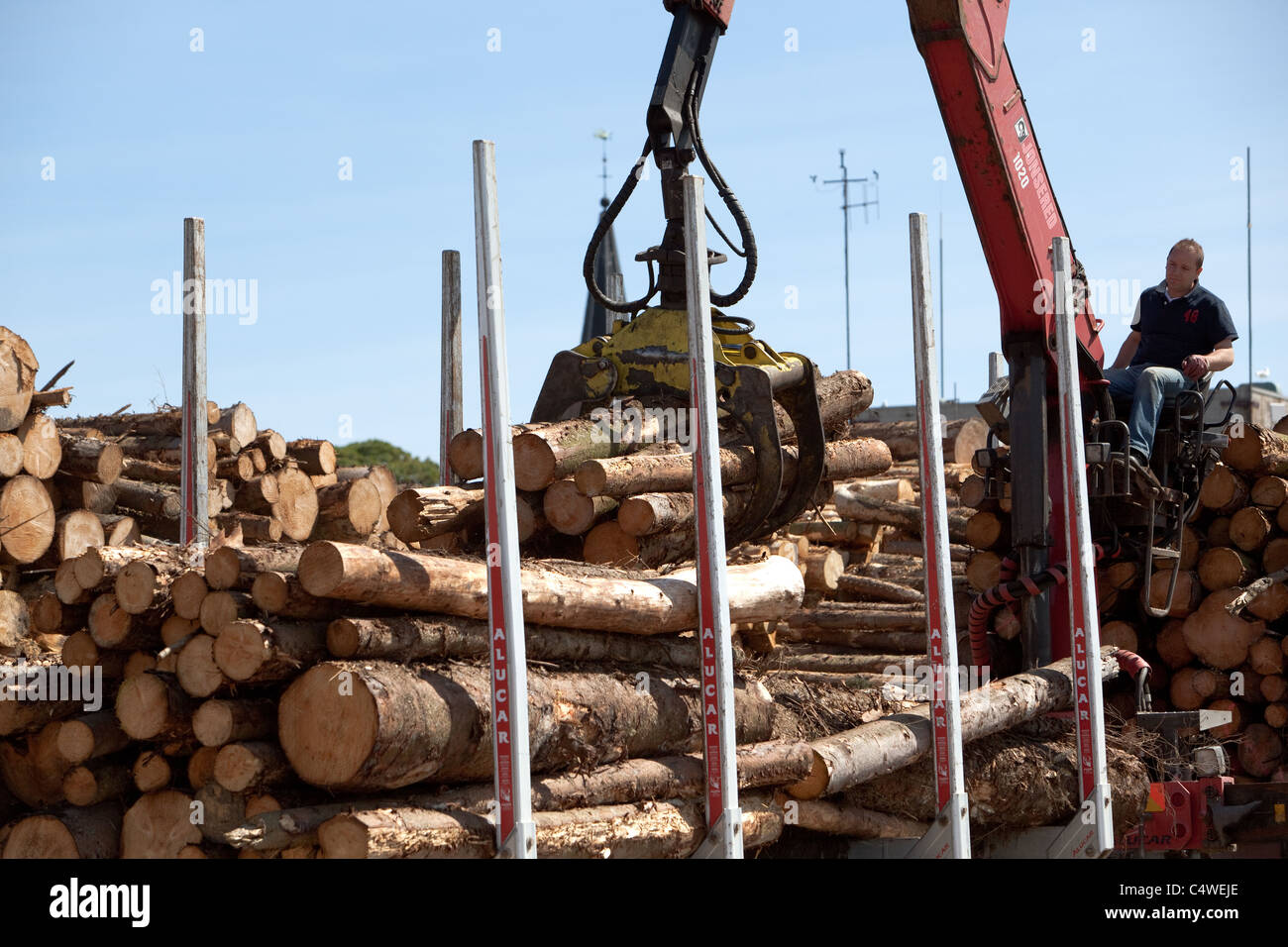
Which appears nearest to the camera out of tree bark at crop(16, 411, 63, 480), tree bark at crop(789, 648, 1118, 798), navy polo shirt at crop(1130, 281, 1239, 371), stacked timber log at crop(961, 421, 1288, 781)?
tree bark at crop(789, 648, 1118, 798)

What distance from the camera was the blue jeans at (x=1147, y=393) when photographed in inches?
336

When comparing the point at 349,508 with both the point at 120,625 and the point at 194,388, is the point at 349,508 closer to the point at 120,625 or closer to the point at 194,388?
the point at 194,388

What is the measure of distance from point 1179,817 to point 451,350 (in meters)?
4.64

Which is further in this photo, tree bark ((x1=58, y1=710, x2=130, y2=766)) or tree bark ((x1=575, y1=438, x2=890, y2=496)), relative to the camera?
tree bark ((x1=575, y1=438, x2=890, y2=496))

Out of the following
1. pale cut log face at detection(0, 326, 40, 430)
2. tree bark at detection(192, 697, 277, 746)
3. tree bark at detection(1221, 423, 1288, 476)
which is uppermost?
pale cut log face at detection(0, 326, 40, 430)

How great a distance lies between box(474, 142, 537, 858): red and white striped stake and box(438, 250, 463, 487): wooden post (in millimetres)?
3179

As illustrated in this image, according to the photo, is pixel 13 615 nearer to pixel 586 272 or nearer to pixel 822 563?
pixel 586 272

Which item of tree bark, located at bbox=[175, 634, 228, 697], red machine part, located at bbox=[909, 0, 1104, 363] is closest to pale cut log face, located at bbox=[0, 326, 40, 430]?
tree bark, located at bbox=[175, 634, 228, 697]

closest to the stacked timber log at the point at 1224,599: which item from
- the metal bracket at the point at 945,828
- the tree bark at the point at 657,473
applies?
the tree bark at the point at 657,473

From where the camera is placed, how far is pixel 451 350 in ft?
27.2

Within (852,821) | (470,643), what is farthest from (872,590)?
(470,643)

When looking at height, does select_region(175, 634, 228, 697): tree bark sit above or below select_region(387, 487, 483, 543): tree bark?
below

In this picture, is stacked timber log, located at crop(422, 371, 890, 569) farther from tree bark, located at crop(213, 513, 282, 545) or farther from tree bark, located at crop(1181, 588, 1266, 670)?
tree bark, located at crop(213, 513, 282, 545)
